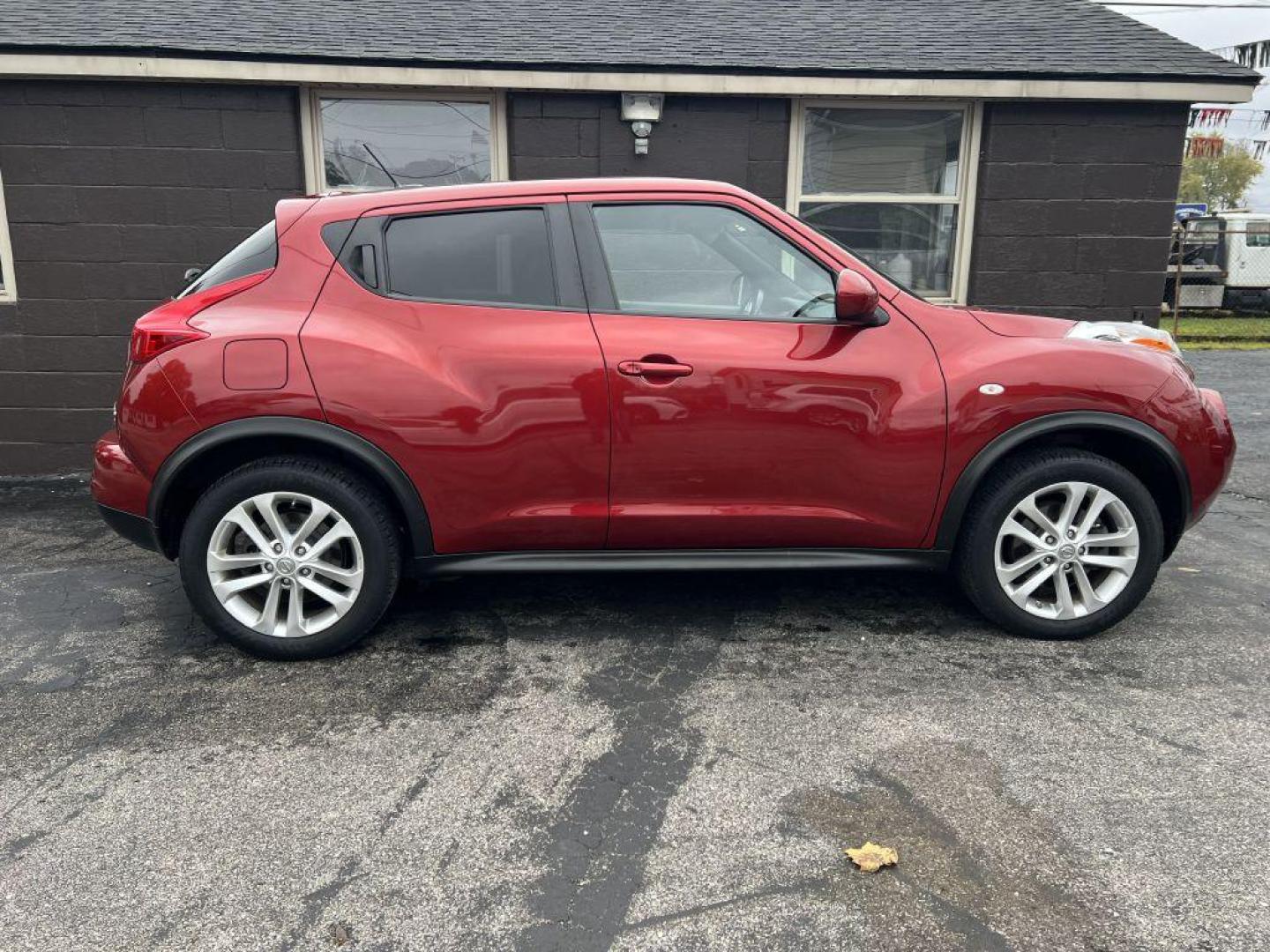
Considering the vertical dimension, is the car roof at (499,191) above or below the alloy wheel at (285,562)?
above

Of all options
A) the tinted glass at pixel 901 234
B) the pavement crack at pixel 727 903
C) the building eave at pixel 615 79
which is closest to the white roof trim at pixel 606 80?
the building eave at pixel 615 79

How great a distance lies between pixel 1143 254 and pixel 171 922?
763cm

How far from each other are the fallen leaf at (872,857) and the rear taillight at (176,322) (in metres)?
2.85

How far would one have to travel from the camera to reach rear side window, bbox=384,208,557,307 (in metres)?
3.66

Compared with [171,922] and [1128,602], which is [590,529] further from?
[1128,602]

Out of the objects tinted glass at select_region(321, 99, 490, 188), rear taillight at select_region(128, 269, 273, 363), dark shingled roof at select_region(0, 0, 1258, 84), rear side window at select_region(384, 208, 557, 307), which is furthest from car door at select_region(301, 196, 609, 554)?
tinted glass at select_region(321, 99, 490, 188)

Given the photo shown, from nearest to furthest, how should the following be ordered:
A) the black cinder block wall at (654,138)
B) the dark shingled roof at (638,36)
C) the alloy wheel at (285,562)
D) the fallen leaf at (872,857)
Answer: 1. the fallen leaf at (872,857)
2. the alloy wheel at (285,562)
3. the dark shingled roof at (638,36)
4. the black cinder block wall at (654,138)

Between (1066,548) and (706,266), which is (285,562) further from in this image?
(1066,548)

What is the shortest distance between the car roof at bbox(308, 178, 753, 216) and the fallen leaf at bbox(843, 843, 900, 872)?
2.47m

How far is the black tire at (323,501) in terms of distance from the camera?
140 inches

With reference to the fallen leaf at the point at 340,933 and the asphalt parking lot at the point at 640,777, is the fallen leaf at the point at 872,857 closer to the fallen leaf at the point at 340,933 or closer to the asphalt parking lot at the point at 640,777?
the asphalt parking lot at the point at 640,777

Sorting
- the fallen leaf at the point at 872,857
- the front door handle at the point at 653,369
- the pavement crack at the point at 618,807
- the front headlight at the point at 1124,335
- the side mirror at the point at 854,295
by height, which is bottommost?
the pavement crack at the point at 618,807

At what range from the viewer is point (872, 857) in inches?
96.5

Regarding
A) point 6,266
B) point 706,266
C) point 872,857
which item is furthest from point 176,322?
point 6,266
